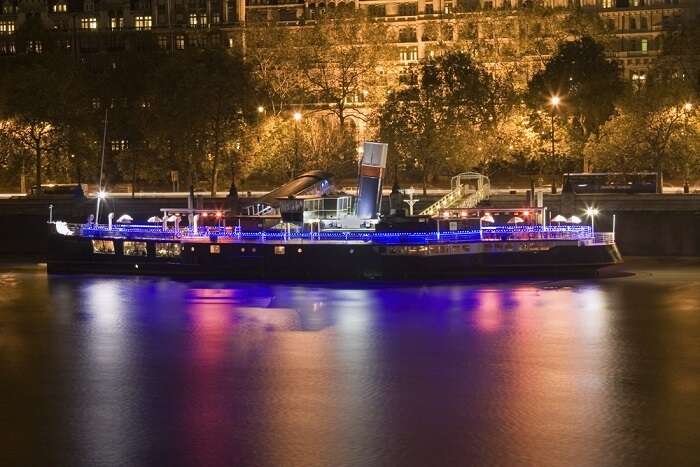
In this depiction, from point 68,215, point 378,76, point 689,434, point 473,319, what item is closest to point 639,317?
point 473,319

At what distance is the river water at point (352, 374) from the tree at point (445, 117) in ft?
147

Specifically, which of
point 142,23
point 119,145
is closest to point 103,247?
point 119,145

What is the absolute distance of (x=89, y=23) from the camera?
17025cm

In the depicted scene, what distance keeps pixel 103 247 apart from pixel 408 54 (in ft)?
306

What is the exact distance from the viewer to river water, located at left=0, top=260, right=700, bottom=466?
1405 inches

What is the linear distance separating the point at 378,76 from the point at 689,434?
311 ft

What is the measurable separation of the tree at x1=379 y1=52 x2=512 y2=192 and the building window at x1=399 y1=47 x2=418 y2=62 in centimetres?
4267

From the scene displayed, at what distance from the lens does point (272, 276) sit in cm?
6781

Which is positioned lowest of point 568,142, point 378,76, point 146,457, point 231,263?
point 146,457

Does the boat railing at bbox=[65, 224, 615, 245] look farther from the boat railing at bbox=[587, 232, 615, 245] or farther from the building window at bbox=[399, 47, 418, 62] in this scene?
the building window at bbox=[399, 47, 418, 62]

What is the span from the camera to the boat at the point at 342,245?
67.2 meters

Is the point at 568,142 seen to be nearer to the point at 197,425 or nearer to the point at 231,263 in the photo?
the point at 231,263

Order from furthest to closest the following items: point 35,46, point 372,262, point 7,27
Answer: point 7,27, point 35,46, point 372,262

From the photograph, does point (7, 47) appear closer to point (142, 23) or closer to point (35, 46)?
point (35, 46)
